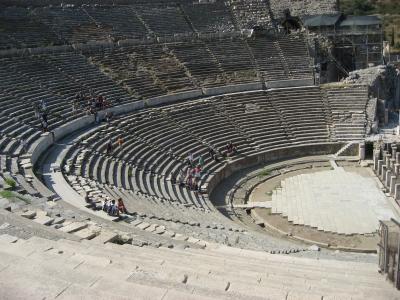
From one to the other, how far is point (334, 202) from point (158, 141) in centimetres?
781

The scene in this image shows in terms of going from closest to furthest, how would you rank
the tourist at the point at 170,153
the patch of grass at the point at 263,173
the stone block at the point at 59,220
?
the stone block at the point at 59,220
the tourist at the point at 170,153
the patch of grass at the point at 263,173

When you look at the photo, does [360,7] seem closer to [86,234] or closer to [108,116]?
[108,116]

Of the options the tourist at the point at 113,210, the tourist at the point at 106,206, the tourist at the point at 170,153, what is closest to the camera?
the tourist at the point at 113,210

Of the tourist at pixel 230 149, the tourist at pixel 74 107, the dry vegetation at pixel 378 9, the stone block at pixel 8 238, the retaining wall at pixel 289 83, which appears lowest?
the stone block at pixel 8 238

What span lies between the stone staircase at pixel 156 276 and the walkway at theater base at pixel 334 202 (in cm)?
827

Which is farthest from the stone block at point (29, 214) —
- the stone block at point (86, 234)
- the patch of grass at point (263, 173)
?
the patch of grass at point (263, 173)

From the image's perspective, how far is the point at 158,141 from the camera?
21219mm

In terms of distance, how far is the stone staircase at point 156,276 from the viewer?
16.9 feet

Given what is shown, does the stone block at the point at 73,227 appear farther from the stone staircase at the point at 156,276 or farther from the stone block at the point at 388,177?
the stone block at the point at 388,177

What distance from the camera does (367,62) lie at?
32062 mm

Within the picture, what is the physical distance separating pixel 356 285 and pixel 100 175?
1166 cm

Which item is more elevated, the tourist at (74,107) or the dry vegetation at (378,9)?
the dry vegetation at (378,9)

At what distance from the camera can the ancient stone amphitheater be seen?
603 centimetres

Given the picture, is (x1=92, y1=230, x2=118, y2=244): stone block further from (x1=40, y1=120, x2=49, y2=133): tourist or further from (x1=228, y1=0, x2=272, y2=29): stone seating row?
(x1=228, y1=0, x2=272, y2=29): stone seating row
